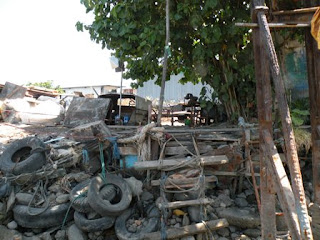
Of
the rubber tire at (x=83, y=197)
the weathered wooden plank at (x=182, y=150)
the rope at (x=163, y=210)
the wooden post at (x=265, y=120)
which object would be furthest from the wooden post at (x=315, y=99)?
the rubber tire at (x=83, y=197)

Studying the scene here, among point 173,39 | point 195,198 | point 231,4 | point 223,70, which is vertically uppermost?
point 231,4

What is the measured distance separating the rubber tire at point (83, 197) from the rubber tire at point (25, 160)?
42.5 inches

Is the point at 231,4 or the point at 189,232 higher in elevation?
the point at 231,4

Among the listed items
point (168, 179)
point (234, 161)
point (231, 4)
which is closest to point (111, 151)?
point (168, 179)

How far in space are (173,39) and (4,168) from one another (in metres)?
5.04

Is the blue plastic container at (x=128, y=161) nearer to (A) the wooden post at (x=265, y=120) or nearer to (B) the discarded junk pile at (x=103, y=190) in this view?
(B) the discarded junk pile at (x=103, y=190)

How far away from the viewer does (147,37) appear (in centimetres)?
602

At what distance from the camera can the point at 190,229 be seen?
4488 mm

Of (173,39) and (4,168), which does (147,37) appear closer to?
(173,39)

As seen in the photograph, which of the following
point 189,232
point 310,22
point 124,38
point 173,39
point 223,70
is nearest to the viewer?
point 310,22

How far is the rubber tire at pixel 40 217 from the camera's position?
4809 millimetres

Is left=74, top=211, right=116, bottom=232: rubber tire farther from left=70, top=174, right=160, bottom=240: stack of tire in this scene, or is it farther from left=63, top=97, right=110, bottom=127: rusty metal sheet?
left=63, top=97, right=110, bottom=127: rusty metal sheet

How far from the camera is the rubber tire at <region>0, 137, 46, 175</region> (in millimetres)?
5379

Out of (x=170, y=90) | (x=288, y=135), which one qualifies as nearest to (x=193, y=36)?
(x=288, y=135)
